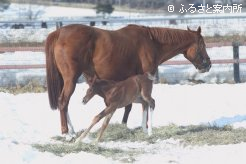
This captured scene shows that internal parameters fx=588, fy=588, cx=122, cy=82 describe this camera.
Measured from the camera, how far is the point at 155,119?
399 inches

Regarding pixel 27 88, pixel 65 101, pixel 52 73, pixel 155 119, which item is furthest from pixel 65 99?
pixel 27 88

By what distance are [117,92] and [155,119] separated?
214 cm

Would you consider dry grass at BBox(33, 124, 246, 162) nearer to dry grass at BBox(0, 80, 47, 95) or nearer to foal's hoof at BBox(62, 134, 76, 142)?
foal's hoof at BBox(62, 134, 76, 142)

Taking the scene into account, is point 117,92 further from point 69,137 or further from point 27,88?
point 27,88

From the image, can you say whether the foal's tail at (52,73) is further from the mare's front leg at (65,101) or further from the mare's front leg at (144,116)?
the mare's front leg at (144,116)

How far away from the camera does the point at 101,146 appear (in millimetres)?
7883

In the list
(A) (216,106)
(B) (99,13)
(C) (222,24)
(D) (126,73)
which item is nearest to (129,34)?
(D) (126,73)

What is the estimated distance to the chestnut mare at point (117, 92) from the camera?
7980mm

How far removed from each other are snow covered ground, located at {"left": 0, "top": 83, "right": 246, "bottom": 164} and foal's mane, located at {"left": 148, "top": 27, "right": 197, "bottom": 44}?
1.39 metres

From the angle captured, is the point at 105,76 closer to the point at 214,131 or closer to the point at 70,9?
the point at 214,131

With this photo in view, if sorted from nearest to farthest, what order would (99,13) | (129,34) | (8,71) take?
(129,34)
(8,71)
(99,13)

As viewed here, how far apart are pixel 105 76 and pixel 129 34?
0.82 meters

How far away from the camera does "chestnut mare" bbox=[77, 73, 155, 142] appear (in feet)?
26.2

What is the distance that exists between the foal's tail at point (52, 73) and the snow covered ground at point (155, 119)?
587mm
